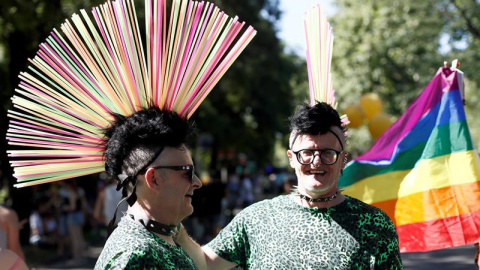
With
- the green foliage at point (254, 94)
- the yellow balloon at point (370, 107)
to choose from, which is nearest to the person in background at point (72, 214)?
the yellow balloon at point (370, 107)

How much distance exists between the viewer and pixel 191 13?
2812mm

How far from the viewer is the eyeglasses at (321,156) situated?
3.49 metres

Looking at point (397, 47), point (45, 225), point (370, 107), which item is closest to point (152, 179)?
point (370, 107)

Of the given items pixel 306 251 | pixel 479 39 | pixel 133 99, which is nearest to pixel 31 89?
pixel 133 99

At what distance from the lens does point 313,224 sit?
3.44 metres

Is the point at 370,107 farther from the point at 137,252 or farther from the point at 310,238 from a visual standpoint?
the point at 137,252

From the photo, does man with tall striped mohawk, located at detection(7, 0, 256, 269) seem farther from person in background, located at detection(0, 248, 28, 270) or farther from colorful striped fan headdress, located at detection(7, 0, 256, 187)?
person in background, located at detection(0, 248, 28, 270)

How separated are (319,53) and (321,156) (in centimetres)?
61

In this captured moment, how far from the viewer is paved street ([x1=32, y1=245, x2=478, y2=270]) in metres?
11.1

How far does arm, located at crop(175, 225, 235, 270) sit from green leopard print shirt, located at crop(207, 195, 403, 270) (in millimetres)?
32

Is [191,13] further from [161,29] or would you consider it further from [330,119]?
[330,119]

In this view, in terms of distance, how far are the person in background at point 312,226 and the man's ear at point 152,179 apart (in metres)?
0.76

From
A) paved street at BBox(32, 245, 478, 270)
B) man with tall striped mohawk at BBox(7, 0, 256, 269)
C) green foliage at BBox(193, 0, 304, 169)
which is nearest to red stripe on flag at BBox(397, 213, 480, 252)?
man with tall striped mohawk at BBox(7, 0, 256, 269)

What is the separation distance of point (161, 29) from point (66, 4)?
31.3 ft
